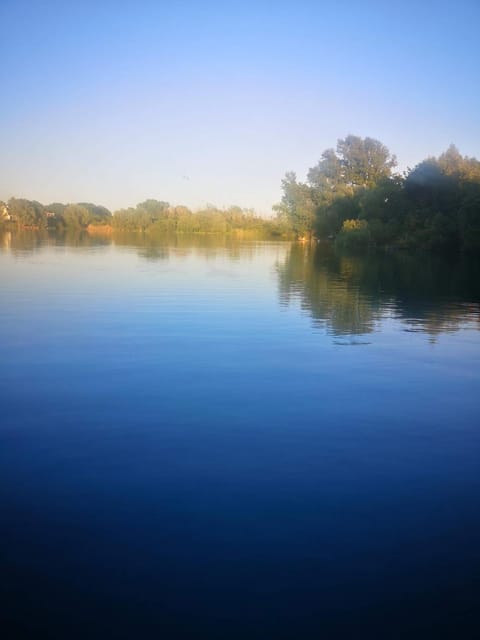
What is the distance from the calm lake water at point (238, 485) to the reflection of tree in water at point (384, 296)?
119 inches

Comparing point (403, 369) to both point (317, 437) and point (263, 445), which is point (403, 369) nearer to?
point (317, 437)

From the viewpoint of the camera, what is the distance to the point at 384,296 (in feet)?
85.8

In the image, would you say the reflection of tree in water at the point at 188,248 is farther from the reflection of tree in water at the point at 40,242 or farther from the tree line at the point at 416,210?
the tree line at the point at 416,210

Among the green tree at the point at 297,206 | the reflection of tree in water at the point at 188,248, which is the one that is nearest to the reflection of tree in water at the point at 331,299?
the reflection of tree in water at the point at 188,248

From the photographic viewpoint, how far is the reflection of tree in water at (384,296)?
63.2ft

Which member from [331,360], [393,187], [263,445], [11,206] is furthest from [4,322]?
[11,206]

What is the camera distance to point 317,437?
28.0ft

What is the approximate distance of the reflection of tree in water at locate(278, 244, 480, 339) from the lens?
19266 mm

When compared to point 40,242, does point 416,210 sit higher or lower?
higher

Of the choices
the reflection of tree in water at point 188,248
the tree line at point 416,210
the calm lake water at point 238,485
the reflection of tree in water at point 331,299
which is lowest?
the calm lake water at point 238,485

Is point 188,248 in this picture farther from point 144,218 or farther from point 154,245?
point 144,218

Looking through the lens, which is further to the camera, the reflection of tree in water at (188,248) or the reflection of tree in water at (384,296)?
the reflection of tree in water at (188,248)

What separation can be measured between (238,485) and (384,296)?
20.8m

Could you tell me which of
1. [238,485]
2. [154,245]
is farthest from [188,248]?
[238,485]
